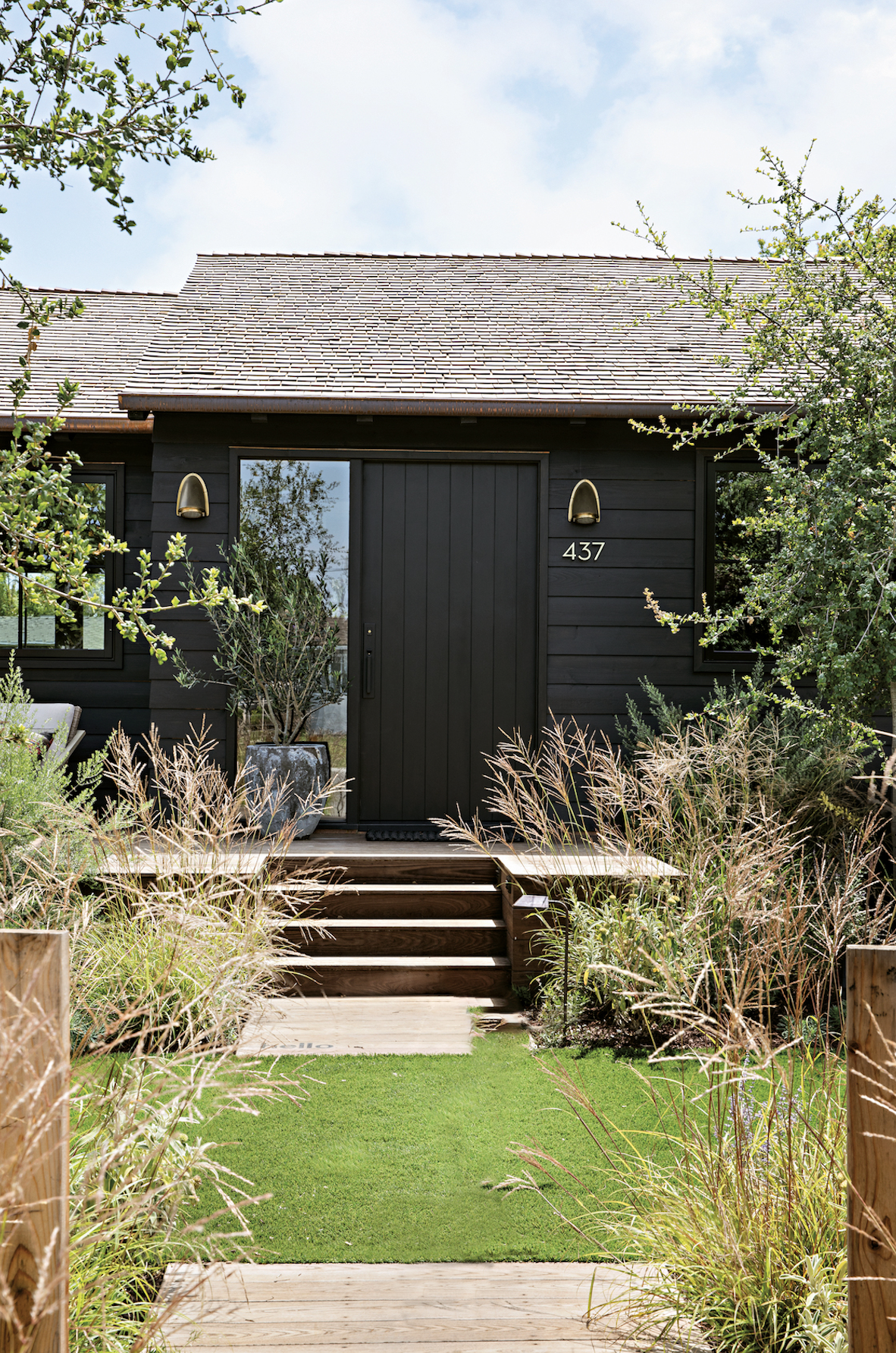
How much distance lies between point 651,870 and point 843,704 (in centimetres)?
132

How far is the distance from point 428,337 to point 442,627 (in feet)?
7.87

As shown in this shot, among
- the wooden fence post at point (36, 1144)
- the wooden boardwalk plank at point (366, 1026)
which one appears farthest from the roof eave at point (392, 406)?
the wooden fence post at point (36, 1144)

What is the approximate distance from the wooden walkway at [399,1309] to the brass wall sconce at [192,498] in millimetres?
4642

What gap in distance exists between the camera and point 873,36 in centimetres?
506

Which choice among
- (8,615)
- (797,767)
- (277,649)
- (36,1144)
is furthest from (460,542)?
(36,1144)

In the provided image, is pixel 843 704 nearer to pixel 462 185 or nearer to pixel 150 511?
pixel 150 511

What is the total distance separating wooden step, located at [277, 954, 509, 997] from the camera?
13.1 ft

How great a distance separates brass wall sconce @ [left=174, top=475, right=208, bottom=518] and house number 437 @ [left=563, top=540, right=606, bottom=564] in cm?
244

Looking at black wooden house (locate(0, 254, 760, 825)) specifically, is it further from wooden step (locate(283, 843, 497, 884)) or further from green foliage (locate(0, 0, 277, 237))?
green foliage (locate(0, 0, 277, 237))

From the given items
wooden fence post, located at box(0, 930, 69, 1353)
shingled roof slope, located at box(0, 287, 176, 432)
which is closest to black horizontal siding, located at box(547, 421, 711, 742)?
shingled roof slope, located at box(0, 287, 176, 432)

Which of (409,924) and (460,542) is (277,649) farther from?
(409,924)

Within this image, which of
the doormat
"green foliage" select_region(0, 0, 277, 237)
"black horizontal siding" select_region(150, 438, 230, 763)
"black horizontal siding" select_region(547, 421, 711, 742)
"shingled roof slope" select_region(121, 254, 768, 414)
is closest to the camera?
"green foliage" select_region(0, 0, 277, 237)

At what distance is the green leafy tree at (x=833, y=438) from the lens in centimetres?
386

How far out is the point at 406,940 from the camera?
4238mm
